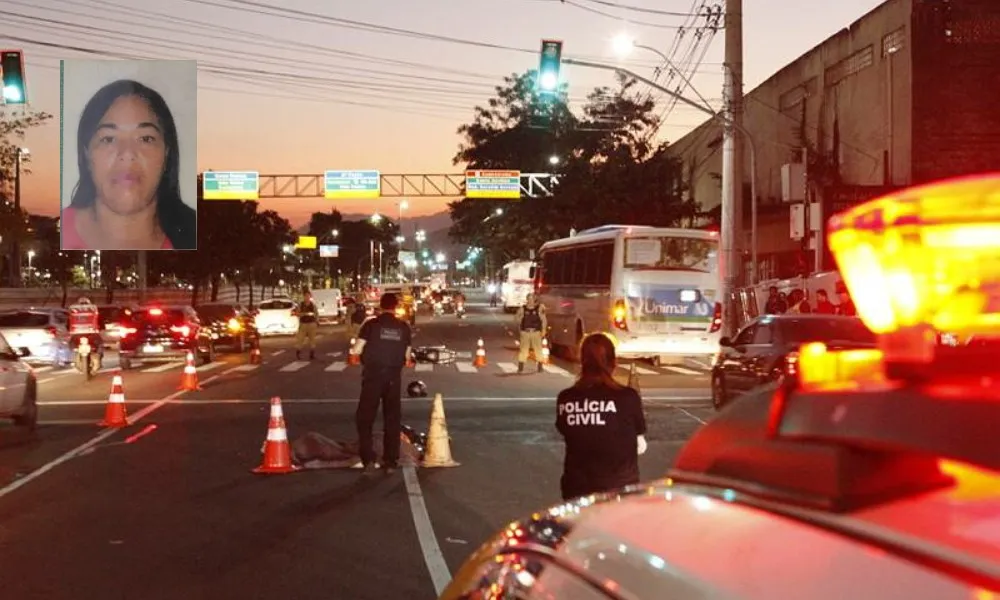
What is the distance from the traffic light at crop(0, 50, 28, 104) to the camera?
22328 mm

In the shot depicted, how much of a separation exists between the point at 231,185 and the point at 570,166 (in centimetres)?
1720

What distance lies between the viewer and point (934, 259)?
2.06 meters

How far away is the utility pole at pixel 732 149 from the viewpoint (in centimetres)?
2711

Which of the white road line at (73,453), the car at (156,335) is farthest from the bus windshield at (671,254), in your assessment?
the white road line at (73,453)

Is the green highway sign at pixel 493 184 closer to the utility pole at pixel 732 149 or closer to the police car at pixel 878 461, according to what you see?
the utility pole at pixel 732 149

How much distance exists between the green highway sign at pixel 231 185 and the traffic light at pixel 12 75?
3922 centimetres

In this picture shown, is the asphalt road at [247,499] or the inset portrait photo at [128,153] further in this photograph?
the inset portrait photo at [128,153]

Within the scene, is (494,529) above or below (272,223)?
below

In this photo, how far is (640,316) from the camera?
93.2 ft

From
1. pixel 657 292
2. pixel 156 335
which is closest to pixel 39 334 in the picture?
pixel 156 335

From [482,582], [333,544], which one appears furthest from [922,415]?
[333,544]

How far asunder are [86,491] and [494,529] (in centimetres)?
427

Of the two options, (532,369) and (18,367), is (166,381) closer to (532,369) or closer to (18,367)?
(532,369)

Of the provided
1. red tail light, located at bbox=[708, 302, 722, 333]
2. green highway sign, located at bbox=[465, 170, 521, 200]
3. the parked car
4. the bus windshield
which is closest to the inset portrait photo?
the parked car
